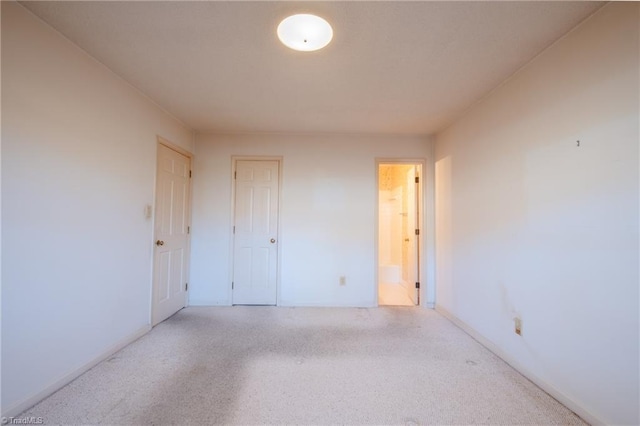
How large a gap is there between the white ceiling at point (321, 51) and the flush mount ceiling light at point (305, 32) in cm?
5

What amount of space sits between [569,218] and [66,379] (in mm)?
3436

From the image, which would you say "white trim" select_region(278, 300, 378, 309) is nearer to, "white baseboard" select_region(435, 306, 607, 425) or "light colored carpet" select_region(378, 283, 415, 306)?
"light colored carpet" select_region(378, 283, 415, 306)

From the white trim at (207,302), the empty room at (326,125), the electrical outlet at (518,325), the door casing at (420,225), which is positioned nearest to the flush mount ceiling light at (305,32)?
the empty room at (326,125)

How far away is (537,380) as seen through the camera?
1.83 meters

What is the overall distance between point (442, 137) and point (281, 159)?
2.10 m

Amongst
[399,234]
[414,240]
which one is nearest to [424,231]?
[414,240]

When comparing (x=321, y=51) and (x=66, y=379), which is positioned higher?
(x=321, y=51)

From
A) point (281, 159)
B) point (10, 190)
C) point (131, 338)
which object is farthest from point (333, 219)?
point (10, 190)

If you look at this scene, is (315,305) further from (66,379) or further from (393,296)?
(66,379)

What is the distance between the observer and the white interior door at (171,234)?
9.27 ft

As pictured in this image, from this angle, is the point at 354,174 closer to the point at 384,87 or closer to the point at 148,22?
the point at 384,87

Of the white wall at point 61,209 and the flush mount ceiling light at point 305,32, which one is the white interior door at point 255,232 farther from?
the flush mount ceiling light at point 305,32

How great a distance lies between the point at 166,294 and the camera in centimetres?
303

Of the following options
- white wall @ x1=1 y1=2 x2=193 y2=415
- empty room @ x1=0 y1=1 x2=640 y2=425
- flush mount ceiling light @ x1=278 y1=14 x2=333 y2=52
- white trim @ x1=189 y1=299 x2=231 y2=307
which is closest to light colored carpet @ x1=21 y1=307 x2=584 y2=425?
empty room @ x1=0 y1=1 x2=640 y2=425
